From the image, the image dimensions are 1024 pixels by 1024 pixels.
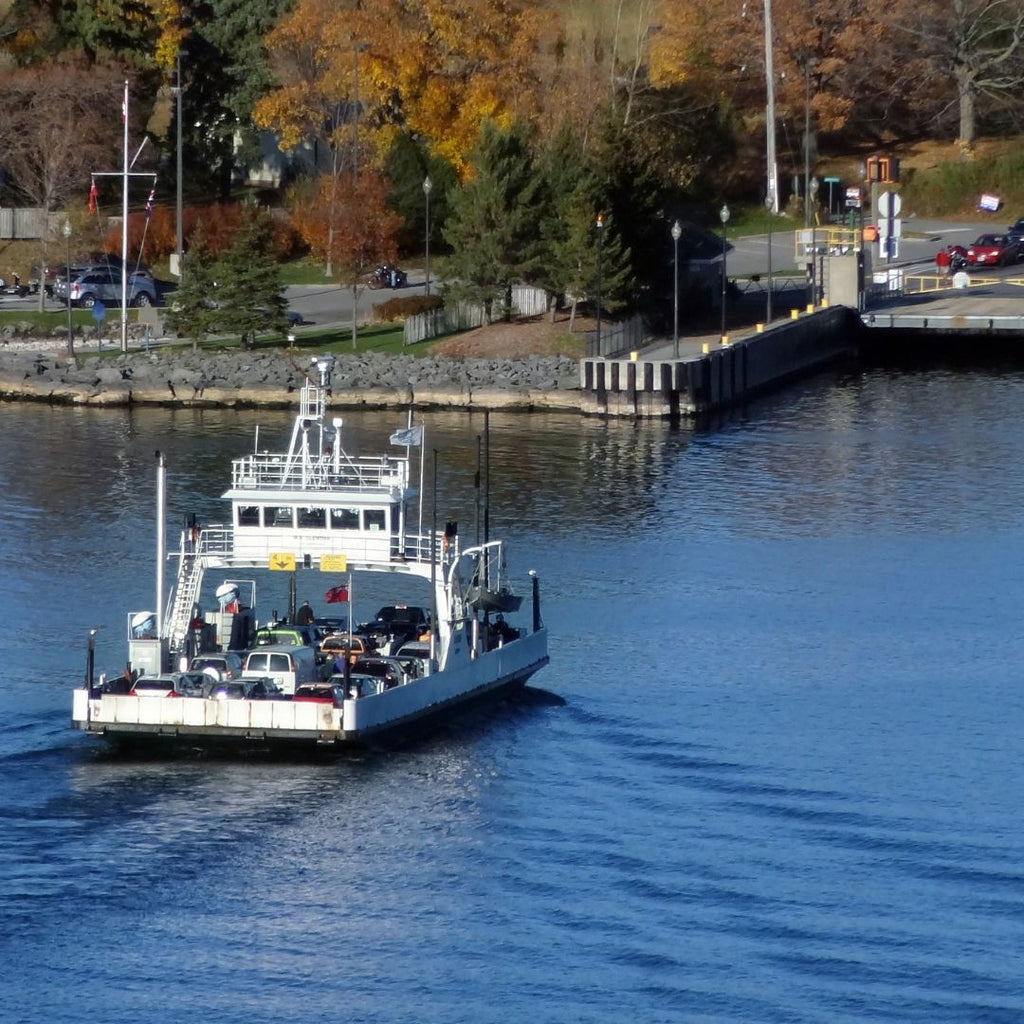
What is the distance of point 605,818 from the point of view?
3725 cm

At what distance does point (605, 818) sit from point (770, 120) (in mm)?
Result: 85974

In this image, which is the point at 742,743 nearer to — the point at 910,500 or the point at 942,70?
the point at 910,500

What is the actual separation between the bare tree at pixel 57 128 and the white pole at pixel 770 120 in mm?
34574

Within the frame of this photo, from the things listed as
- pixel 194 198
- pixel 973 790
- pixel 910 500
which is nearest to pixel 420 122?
pixel 194 198

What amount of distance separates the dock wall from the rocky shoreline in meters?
1.71

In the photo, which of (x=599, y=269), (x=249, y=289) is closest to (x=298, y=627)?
(x=599, y=269)

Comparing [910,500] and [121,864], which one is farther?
[910,500]

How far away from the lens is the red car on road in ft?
362

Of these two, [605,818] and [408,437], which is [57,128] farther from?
[605,818]

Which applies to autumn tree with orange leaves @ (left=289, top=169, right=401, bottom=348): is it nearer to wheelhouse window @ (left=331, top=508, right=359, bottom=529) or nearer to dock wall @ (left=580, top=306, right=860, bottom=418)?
dock wall @ (left=580, top=306, right=860, bottom=418)

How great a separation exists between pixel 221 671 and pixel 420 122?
71.3 meters

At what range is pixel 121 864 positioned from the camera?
3484cm

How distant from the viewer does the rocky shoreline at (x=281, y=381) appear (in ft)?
284

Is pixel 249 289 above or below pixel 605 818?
above
